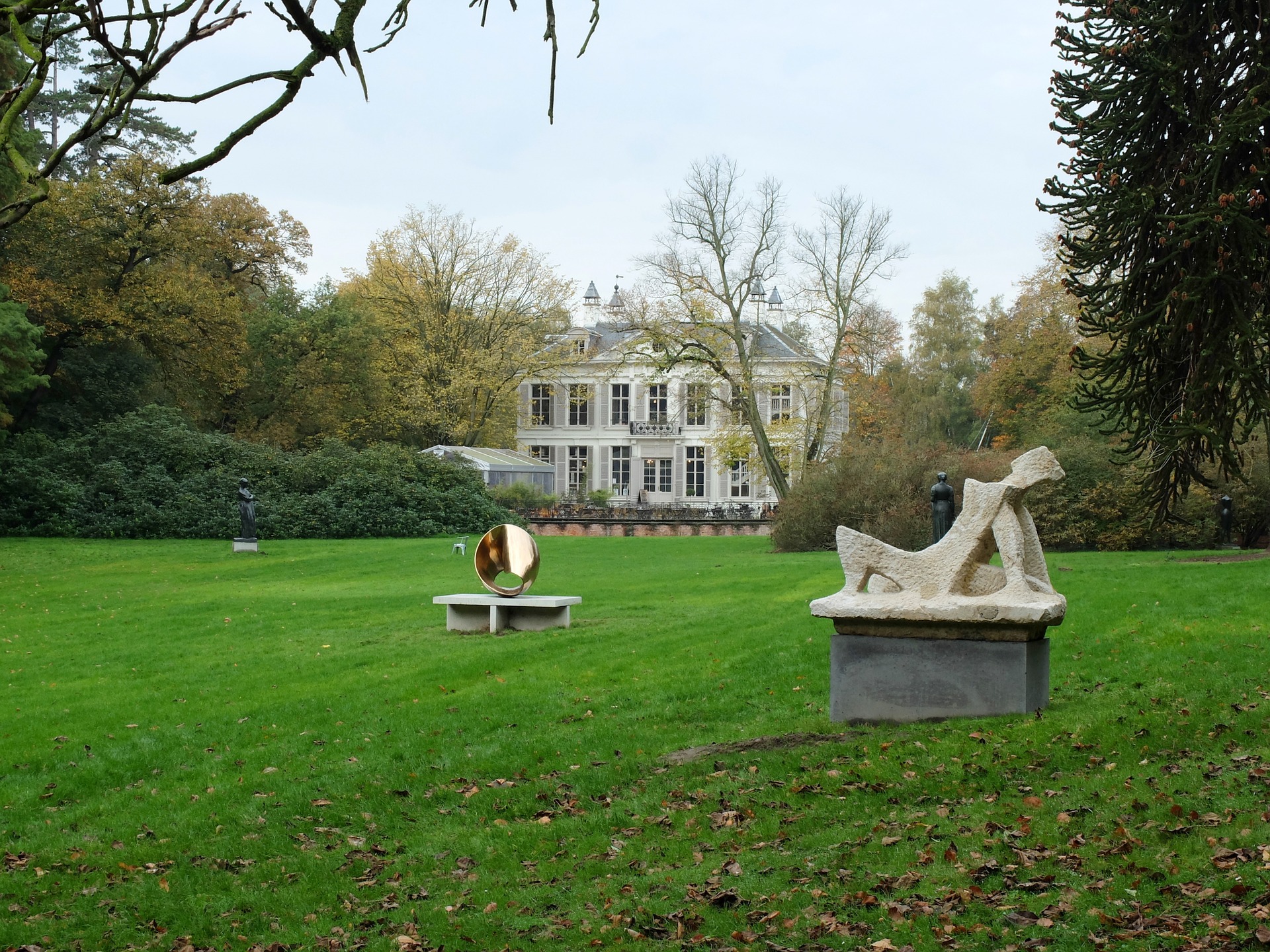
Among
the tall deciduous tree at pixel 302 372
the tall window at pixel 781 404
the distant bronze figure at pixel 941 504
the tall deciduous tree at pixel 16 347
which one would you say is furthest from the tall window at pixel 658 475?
the distant bronze figure at pixel 941 504

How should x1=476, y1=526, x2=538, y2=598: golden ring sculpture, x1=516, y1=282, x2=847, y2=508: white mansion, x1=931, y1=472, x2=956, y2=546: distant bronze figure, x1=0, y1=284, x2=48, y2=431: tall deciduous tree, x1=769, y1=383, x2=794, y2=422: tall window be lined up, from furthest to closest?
x1=516, y1=282, x2=847, y2=508: white mansion → x1=769, y1=383, x2=794, y2=422: tall window → x1=0, y1=284, x2=48, y2=431: tall deciduous tree → x1=931, y1=472, x2=956, y2=546: distant bronze figure → x1=476, y1=526, x2=538, y2=598: golden ring sculpture

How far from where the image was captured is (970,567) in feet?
25.9

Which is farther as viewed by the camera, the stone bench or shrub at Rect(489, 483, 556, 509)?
shrub at Rect(489, 483, 556, 509)

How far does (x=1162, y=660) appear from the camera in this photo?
31.9 ft

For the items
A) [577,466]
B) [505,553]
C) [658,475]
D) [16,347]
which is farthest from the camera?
[577,466]

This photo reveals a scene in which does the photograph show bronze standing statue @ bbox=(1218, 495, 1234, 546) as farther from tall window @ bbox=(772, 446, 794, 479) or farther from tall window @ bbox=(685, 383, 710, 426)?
tall window @ bbox=(772, 446, 794, 479)

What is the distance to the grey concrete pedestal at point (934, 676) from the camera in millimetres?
7797

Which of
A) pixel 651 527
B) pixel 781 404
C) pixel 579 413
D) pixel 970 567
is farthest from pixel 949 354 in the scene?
pixel 970 567

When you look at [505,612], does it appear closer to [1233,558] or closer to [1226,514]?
[1233,558]

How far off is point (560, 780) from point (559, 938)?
8.82 feet

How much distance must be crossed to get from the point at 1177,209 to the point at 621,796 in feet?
22.0

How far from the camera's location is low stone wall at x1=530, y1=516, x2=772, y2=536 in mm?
40375

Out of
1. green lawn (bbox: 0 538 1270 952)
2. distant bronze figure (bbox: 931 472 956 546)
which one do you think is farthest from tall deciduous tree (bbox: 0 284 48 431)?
distant bronze figure (bbox: 931 472 956 546)

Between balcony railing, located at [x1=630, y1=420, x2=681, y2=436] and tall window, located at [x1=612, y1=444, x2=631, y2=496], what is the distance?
1115 millimetres
